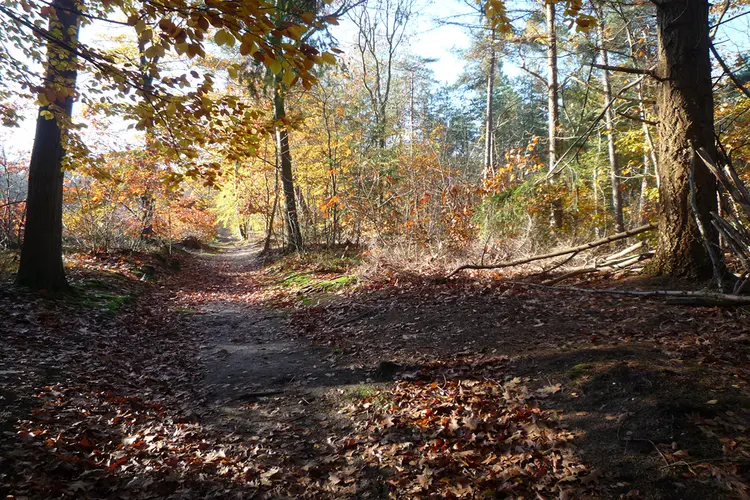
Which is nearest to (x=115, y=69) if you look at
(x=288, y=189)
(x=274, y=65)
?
(x=274, y=65)

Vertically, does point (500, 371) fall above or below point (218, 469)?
above

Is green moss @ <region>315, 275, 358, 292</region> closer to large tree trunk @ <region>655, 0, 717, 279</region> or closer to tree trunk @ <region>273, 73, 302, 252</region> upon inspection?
tree trunk @ <region>273, 73, 302, 252</region>

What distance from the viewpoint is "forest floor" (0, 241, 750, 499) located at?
3.06 metres

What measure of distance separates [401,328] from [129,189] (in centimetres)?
1228

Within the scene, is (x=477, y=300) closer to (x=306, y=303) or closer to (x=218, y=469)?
(x=306, y=303)

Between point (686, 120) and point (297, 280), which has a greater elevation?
point (686, 120)

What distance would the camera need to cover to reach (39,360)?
519 centimetres

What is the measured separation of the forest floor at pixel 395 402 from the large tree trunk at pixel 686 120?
2.76 feet

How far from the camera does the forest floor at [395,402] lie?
3.06 m

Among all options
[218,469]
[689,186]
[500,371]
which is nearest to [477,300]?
[500,371]

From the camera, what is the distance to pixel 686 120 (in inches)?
222

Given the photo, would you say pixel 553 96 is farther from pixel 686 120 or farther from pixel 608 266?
pixel 686 120

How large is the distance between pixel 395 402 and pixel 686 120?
216 inches

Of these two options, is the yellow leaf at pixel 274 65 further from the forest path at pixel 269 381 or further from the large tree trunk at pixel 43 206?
the large tree trunk at pixel 43 206
